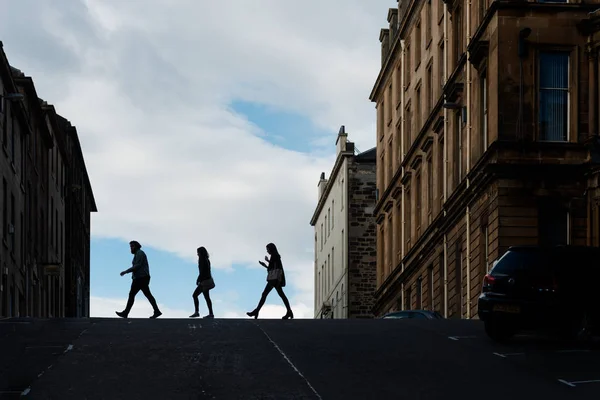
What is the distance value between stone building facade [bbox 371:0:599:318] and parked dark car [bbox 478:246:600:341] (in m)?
19.7

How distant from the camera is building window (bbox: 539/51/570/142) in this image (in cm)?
4628

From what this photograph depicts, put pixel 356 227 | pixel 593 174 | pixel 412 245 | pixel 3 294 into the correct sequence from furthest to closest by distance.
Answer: pixel 356 227
pixel 412 245
pixel 3 294
pixel 593 174

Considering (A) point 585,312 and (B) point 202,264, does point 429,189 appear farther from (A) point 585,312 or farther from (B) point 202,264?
(A) point 585,312

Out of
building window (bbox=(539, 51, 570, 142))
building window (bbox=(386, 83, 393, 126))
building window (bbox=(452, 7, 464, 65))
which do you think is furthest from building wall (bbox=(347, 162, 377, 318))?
building window (bbox=(539, 51, 570, 142))

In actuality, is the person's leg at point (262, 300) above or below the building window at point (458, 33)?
below

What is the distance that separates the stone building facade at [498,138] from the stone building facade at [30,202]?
1523 cm

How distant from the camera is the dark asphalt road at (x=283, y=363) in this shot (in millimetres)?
18688

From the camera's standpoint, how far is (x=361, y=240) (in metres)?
83.2

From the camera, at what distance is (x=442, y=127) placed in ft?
182

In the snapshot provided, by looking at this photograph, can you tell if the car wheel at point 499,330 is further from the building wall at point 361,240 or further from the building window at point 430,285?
the building wall at point 361,240

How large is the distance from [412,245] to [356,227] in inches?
857

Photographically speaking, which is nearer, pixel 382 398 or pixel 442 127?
pixel 382 398

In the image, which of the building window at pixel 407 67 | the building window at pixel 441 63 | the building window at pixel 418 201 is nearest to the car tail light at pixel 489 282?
the building window at pixel 441 63

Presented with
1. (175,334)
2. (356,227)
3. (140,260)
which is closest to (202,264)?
(140,260)
